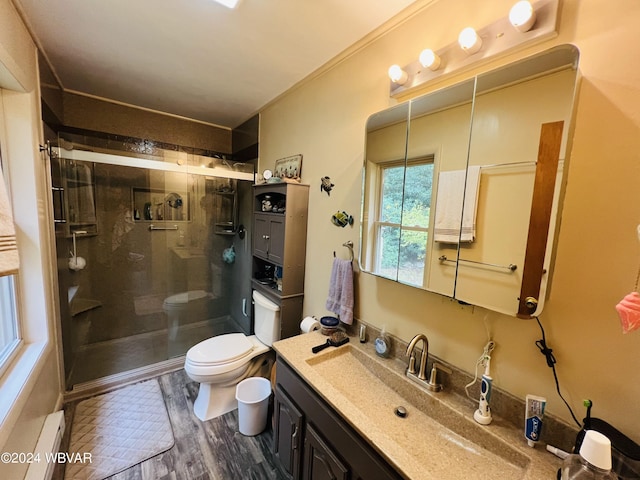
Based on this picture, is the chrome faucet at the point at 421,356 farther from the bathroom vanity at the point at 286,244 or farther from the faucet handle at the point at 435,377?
the bathroom vanity at the point at 286,244

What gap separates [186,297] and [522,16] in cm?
337

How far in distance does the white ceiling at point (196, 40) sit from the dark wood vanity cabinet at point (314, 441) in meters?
1.74

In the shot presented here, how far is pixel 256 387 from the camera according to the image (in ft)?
6.34

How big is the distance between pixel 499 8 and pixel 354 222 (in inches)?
41.8

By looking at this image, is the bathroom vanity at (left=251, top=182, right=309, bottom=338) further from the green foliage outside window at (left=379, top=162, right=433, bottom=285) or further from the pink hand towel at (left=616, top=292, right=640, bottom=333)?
the pink hand towel at (left=616, top=292, right=640, bottom=333)

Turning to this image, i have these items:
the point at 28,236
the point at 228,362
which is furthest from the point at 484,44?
the point at 28,236

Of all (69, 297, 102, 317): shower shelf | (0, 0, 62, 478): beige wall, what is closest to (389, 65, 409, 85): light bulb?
(0, 0, 62, 478): beige wall

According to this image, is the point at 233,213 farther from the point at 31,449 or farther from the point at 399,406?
the point at 399,406

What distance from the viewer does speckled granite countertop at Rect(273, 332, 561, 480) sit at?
0.83m

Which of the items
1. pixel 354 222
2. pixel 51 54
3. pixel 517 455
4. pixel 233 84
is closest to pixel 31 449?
pixel 354 222

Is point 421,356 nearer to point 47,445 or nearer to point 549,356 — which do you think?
point 549,356

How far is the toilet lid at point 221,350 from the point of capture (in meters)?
1.88

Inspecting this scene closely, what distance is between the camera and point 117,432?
1.78 metres

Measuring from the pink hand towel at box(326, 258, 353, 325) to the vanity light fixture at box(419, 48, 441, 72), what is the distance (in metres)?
1.02
